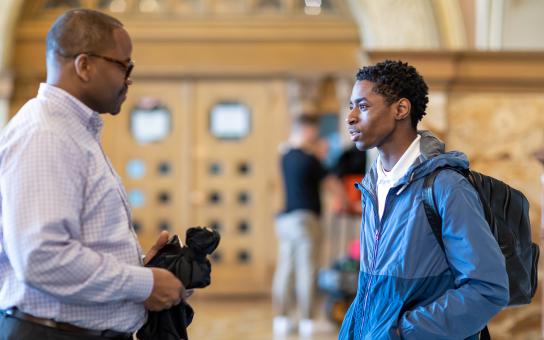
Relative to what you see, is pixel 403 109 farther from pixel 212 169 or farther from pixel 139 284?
pixel 212 169

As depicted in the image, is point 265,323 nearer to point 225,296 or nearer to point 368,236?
point 225,296

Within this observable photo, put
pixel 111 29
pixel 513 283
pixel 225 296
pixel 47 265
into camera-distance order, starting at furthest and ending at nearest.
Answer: pixel 225 296, pixel 513 283, pixel 111 29, pixel 47 265

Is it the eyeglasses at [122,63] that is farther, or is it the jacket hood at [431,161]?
the jacket hood at [431,161]

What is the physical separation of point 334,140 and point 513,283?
7.52 meters

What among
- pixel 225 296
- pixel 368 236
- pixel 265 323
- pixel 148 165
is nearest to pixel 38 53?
pixel 148 165

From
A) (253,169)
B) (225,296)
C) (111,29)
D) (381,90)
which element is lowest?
(225,296)

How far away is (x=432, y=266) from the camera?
243 centimetres

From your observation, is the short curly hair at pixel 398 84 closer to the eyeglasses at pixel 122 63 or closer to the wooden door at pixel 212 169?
the eyeglasses at pixel 122 63

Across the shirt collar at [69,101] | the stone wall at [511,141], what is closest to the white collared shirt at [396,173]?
the shirt collar at [69,101]

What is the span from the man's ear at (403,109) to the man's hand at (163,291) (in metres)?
0.80

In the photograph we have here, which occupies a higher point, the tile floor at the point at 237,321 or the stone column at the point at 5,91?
the stone column at the point at 5,91

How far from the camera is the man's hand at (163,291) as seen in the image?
2.27 m

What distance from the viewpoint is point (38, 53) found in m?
10.0

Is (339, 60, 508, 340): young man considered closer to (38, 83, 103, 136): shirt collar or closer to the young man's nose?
the young man's nose
